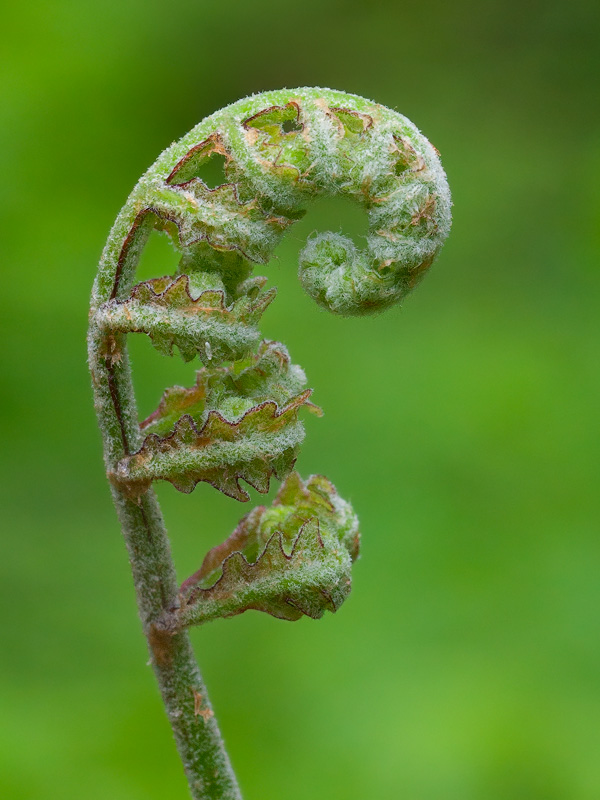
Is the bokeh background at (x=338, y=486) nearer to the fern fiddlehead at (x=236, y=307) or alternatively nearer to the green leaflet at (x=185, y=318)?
the fern fiddlehead at (x=236, y=307)

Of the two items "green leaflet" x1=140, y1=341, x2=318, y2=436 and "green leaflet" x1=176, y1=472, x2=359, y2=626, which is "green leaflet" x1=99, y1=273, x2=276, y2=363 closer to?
"green leaflet" x1=140, y1=341, x2=318, y2=436

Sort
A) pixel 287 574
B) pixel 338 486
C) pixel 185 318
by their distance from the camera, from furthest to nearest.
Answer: pixel 338 486, pixel 287 574, pixel 185 318

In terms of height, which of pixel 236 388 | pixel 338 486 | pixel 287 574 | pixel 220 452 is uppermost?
pixel 338 486

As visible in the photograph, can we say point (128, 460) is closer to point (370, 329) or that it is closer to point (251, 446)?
point (251, 446)

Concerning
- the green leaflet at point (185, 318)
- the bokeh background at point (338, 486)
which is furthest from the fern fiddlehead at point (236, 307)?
the bokeh background at point (338, 486)

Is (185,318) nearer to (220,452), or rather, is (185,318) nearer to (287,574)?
(220,452)

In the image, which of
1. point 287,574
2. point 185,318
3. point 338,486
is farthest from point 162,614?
point 338,486

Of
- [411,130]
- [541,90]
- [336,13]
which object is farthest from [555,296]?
[411,130]
